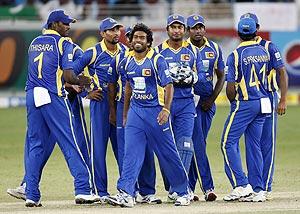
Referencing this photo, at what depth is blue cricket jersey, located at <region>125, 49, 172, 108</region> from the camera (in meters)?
12.2

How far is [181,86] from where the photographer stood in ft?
42.0

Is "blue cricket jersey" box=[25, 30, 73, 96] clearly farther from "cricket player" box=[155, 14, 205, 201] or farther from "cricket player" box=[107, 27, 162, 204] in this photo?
"cricket player" box=[155, 14, 205, 201]

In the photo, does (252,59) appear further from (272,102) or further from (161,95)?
(161,95)

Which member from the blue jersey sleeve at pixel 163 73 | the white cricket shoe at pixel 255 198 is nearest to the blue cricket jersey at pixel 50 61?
the blue jersey sleeve at pixel 163 73

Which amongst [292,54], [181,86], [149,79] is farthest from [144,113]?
[292,54]

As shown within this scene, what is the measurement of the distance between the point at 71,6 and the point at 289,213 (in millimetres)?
21636

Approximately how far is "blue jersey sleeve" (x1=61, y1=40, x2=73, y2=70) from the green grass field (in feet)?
5.88

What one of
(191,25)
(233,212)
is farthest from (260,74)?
(233,212)

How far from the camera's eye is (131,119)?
12.3m

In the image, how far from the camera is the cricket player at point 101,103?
13.0 metres

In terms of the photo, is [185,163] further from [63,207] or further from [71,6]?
[71,6]

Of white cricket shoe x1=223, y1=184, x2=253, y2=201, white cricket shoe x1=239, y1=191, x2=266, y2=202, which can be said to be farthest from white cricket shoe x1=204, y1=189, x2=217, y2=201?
white cricket shoe x1=239, y1=191, x2=266, y2=202

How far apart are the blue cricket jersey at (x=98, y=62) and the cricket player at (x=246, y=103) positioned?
4.61 ft

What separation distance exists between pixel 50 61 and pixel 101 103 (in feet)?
3.01
